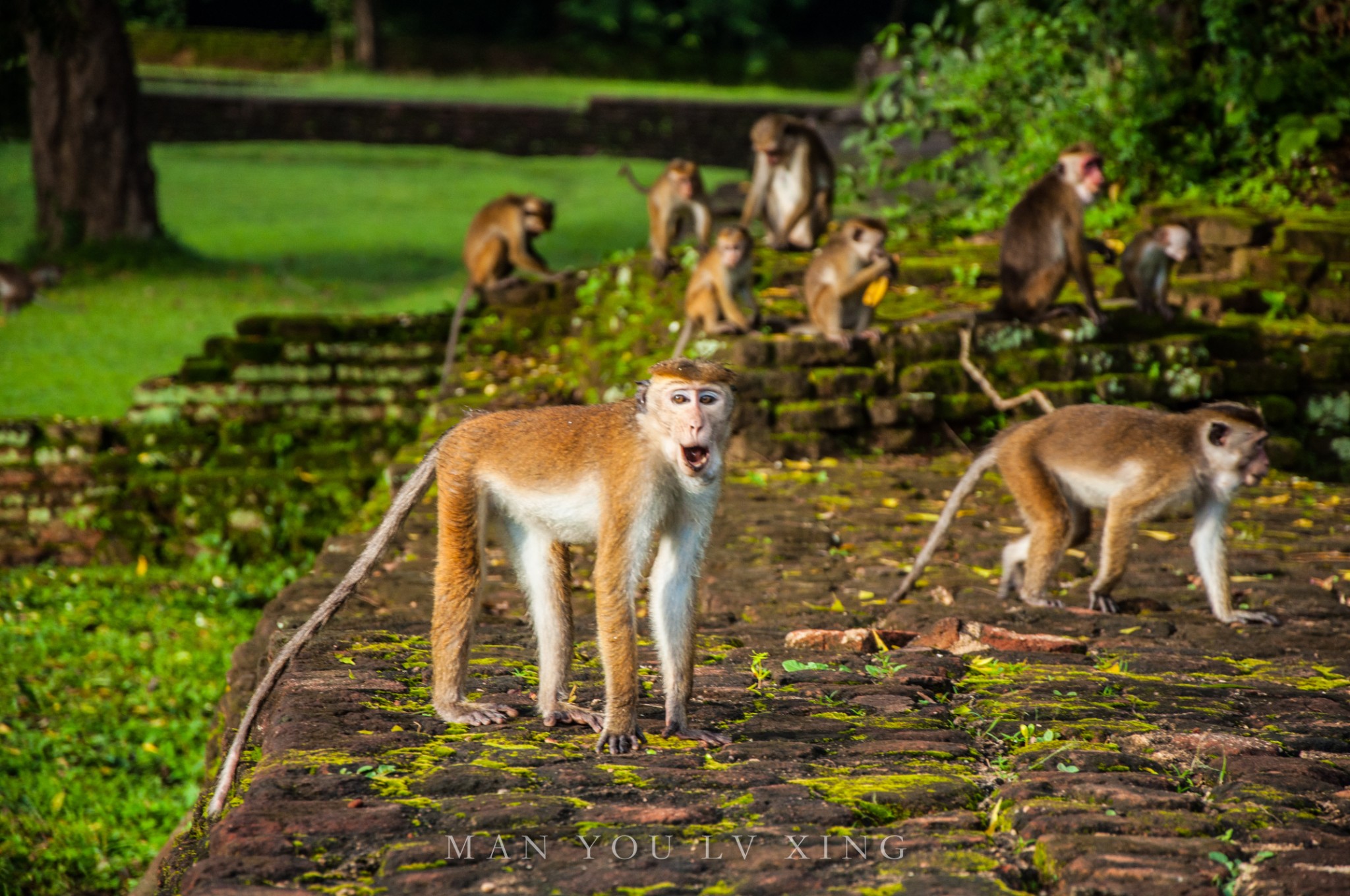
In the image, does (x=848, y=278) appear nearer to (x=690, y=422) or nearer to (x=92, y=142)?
(x=690, y=422)

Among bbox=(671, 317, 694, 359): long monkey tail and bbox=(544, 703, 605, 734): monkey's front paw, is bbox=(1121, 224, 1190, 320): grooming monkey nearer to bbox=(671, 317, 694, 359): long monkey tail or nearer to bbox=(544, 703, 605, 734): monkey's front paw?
bbox=(671, 317, 694, 359): long monkey tail

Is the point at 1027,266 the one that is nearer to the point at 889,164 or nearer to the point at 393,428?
the point at 393,428

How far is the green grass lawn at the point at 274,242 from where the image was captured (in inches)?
490

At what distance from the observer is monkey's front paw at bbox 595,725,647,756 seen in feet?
10.5

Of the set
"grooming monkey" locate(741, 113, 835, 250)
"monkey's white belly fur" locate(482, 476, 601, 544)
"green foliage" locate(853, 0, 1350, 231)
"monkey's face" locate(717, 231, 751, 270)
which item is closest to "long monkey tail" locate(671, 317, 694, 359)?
"monkey's face" locate(717, 231, 751, 270)

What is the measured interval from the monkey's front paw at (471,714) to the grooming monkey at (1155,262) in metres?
5.68

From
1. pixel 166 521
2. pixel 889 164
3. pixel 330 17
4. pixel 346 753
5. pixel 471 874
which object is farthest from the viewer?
pixel 330 17

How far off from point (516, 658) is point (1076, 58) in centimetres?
917

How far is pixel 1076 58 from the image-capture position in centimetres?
1152

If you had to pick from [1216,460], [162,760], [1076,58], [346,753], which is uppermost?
[1076,58]

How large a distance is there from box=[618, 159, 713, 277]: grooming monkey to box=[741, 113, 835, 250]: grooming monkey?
Answer: 1.37ft

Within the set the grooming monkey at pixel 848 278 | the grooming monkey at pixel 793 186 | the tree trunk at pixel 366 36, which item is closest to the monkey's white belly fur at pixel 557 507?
the grooming monkey at pixel 848 278

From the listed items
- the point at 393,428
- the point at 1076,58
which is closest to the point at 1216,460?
the point at 393,428

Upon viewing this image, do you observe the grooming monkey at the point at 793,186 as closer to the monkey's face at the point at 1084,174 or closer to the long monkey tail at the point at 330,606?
the monkey's face at the point at 1084,174
